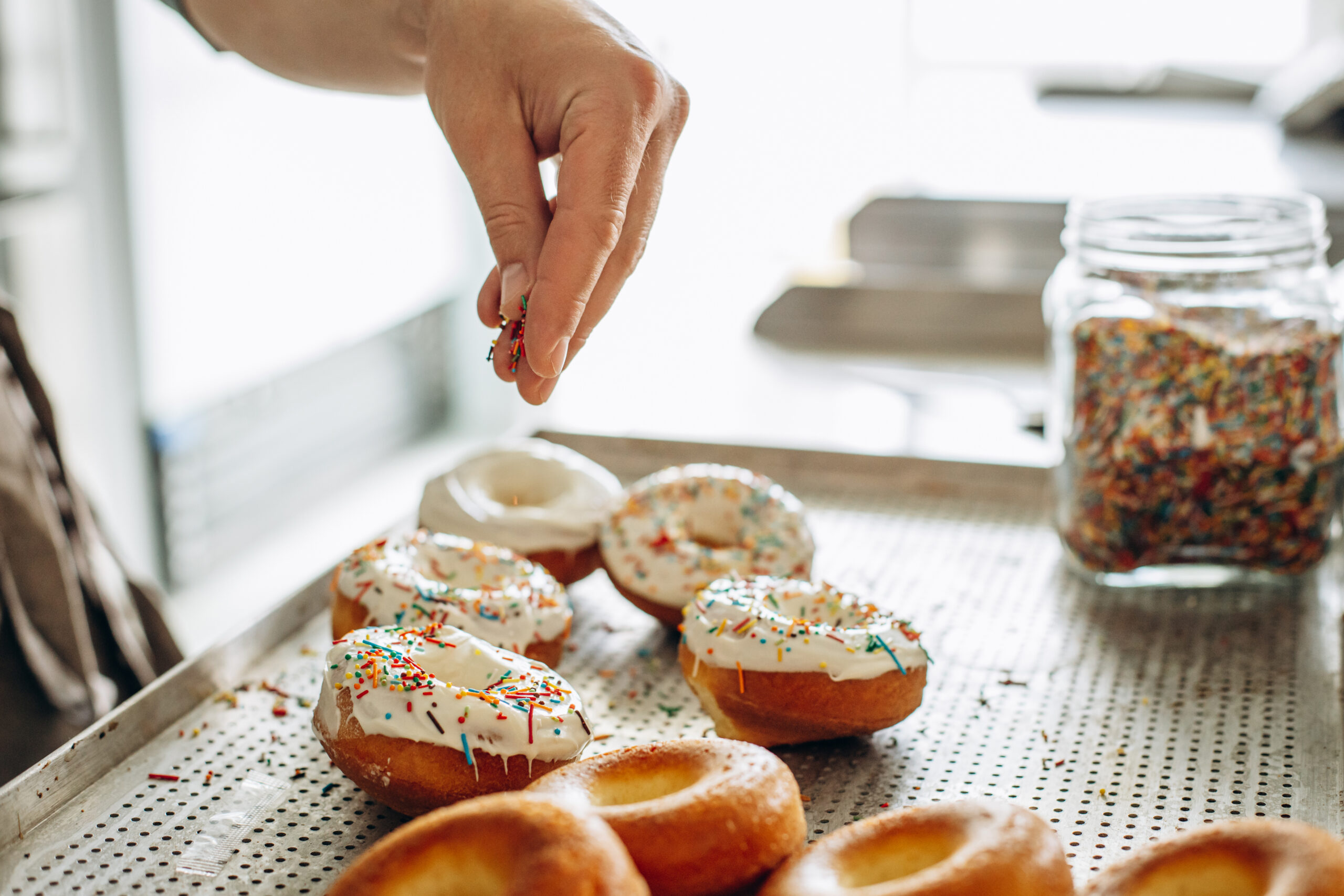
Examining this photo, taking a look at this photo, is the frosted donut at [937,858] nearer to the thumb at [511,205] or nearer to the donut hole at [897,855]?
the donut hole at [897,855]

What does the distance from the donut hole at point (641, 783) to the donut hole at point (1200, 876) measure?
0.97ft

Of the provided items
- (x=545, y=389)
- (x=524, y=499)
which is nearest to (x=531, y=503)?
(x=524, y=499)

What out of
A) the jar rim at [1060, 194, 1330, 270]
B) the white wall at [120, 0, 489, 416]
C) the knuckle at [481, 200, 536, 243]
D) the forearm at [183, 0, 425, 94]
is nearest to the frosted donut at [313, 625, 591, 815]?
the knuckle at [481, 200, 536, 243]

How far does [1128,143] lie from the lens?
3.60 m

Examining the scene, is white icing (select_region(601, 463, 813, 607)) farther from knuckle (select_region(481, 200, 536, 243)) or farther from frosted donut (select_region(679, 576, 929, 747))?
knuckle (select_region(481, 200, 536, 243))

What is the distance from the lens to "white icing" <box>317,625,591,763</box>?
3.02 feet

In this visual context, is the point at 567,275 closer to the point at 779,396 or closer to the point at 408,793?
the point at 408,793

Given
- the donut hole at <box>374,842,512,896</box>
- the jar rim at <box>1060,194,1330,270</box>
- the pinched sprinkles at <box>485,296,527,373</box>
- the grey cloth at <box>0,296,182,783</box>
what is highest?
the jar rim at <box>1060,194,1330,270</box>

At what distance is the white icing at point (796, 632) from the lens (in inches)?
40.5

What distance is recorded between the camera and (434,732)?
36.2 inches

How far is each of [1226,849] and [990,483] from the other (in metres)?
0.86

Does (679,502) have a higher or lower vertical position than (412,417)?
higher

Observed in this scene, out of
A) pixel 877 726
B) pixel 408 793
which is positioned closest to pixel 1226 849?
pixel 877 726

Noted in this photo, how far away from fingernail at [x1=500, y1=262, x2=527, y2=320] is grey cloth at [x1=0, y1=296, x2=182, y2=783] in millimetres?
665
